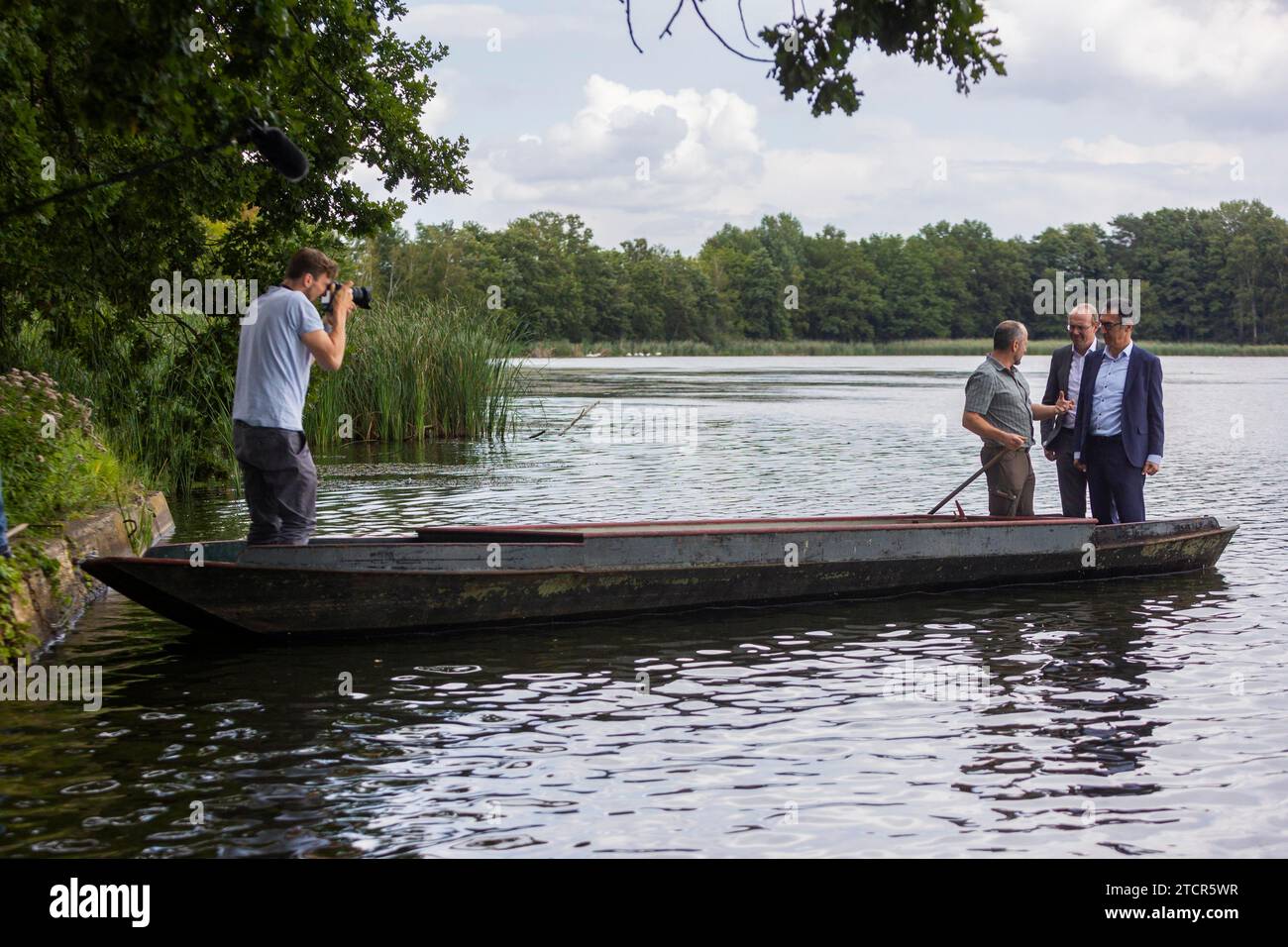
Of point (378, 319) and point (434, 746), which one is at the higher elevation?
point (378, 319)

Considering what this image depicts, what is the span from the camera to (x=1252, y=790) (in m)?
6.06

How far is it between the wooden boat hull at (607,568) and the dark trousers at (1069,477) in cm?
37

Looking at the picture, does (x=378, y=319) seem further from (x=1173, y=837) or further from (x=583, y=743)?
(x=1173, y=837)

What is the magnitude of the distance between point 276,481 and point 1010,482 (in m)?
5.55

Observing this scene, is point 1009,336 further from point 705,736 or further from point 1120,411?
point 705,736

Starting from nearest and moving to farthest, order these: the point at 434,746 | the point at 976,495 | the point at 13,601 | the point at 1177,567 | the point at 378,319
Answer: the point at 434,746 → the point at 13,601 → the point at 1177,567 → the point at 976,495 → the point at 378,319

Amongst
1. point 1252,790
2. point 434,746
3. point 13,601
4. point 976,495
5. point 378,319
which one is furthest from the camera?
point 378,319

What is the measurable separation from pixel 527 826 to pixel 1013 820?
1932mm

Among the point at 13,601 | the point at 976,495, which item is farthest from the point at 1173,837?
the point at 976,495

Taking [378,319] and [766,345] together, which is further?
[766,345]

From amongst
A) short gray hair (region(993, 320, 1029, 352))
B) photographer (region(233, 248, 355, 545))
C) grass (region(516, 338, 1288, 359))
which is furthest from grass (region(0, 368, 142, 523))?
grass (region(516, 338, 1288, 359))

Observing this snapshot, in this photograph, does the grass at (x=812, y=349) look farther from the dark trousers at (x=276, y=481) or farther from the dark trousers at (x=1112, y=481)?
the dark trousers at (x=276, y=481)

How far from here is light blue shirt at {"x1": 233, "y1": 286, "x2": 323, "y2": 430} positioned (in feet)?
26.2

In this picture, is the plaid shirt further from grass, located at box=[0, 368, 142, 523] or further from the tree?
grass, located at box=[0, 368, 142, 523]
